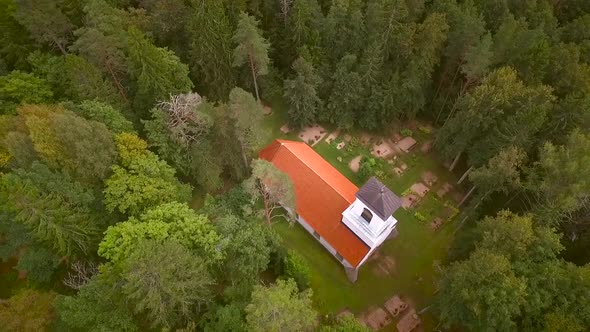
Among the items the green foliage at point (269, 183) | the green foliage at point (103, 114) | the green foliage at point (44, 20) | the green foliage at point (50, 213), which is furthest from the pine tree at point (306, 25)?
the green foliage at point (50, 213)

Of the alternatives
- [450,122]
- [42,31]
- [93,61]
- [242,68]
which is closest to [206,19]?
[242,68]

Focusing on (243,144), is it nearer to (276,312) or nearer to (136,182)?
(136,182)

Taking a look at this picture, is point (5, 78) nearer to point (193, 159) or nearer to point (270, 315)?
point (193, 159)

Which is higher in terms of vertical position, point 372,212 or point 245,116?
point 245,116

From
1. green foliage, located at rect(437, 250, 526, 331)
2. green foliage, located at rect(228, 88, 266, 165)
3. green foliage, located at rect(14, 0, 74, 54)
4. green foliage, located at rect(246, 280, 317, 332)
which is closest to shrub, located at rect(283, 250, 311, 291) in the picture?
green foliage, located at rect(246, 280, 317, 332)

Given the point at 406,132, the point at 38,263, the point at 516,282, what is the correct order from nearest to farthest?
the point at 516,282 < the point at 38,263 < the point at 406,132

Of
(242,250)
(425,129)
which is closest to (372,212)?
(242,250)

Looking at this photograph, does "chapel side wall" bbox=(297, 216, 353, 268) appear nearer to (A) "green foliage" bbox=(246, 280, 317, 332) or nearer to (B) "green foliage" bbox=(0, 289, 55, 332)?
(A) "green foliage" bbox=(246, 280, 317, 332)
